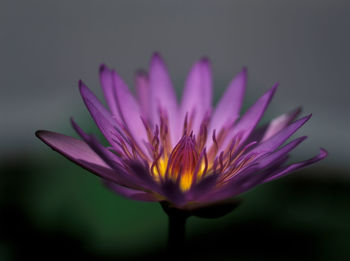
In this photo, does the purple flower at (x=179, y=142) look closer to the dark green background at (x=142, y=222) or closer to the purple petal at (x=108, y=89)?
the purple petal at (x=108, y=89)

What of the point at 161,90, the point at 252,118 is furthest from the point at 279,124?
the point at 161,90

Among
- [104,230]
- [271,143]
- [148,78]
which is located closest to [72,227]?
[104,230]

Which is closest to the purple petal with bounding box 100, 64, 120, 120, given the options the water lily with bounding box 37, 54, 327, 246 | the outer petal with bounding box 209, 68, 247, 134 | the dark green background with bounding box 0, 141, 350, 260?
the water lily with bounding box 37, 54, 327, 246

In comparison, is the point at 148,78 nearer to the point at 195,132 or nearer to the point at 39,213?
the point at 195,132

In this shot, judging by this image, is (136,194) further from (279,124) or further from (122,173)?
(279,124)

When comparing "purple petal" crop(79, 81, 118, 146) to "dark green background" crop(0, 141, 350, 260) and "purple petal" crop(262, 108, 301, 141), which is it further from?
"dark green background" crop(0, 141, 350, 260)

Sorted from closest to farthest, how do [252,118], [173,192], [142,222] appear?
[173,192] < [252,118] < [142,222]

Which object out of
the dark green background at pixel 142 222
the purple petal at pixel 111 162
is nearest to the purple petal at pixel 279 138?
the purple petal at pixel 111 162
